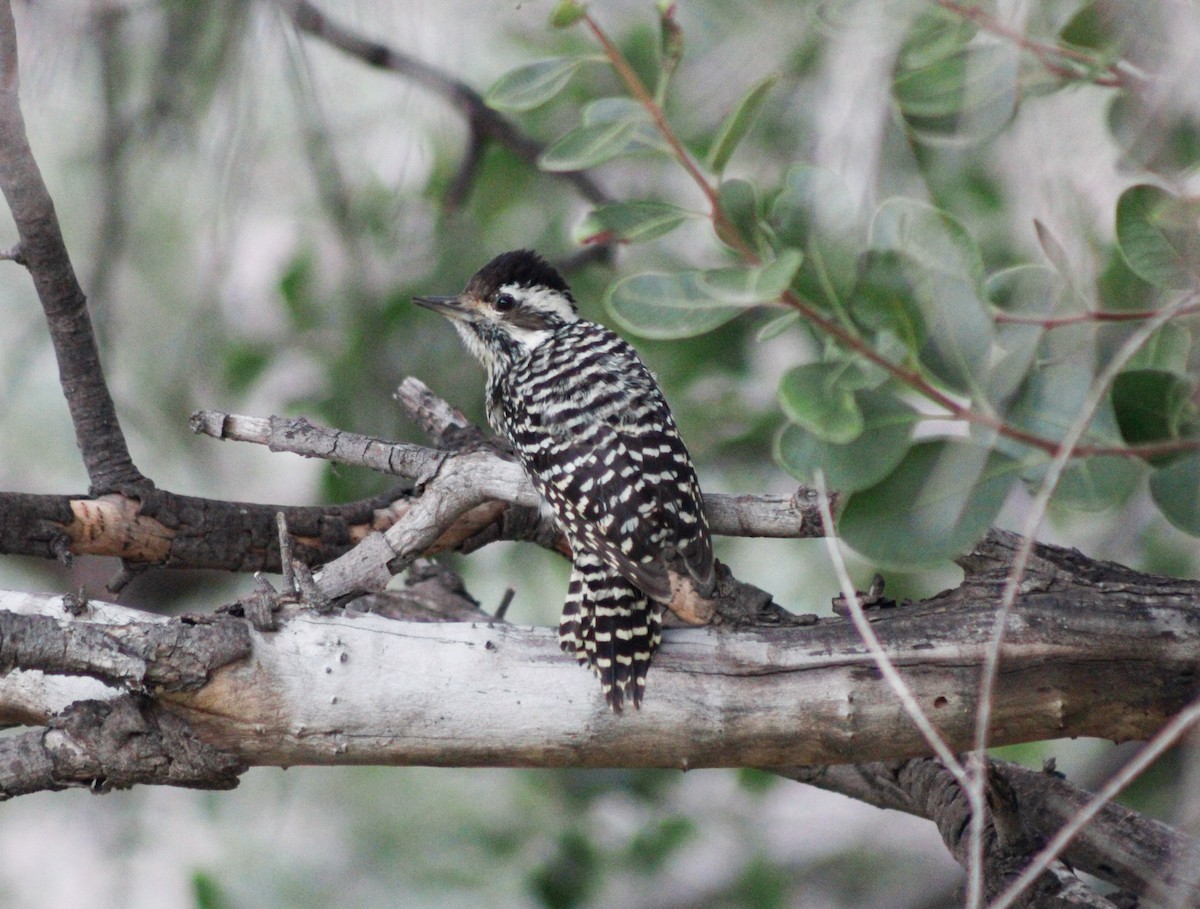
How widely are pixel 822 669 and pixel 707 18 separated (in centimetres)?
177

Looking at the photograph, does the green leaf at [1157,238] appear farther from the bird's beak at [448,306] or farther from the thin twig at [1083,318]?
the bird's beak at [448,306]

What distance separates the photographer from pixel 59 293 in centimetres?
274

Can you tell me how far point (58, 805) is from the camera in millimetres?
5633

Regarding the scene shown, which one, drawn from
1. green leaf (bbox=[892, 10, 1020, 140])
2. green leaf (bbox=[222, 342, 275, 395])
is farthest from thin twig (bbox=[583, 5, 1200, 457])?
green leaf (bbox=[222, 342, 275, 395])

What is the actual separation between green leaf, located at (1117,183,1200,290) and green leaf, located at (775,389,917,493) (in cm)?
43

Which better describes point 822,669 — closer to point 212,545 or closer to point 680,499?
point 680,499

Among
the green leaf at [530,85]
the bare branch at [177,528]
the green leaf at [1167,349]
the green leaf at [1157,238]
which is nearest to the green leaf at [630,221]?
the green leaf at [530,85]

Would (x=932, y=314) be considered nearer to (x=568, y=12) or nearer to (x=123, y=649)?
(x=568, y=12)

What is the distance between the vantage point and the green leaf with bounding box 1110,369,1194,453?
5.55ft

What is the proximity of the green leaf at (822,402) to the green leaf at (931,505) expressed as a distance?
152 mm

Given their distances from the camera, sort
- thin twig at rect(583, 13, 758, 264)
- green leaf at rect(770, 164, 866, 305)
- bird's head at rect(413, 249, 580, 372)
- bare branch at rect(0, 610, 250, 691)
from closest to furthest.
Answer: thin twig at rect(583, 13, 758, 264)
green leaf at rect(770, 164, 866, 305)
bare branch at rect(0, 610, 250, 691)
bird's head at rect(413, 249, 580, 372)

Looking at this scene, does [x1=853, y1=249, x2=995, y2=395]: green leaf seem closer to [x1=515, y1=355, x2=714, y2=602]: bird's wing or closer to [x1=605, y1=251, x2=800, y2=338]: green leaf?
[x1=605, y1=251, x2=800, y2=338]: green leaf

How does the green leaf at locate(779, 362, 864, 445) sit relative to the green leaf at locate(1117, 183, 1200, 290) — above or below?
below

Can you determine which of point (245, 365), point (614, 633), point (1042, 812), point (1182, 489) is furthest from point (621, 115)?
point (245, 365)
